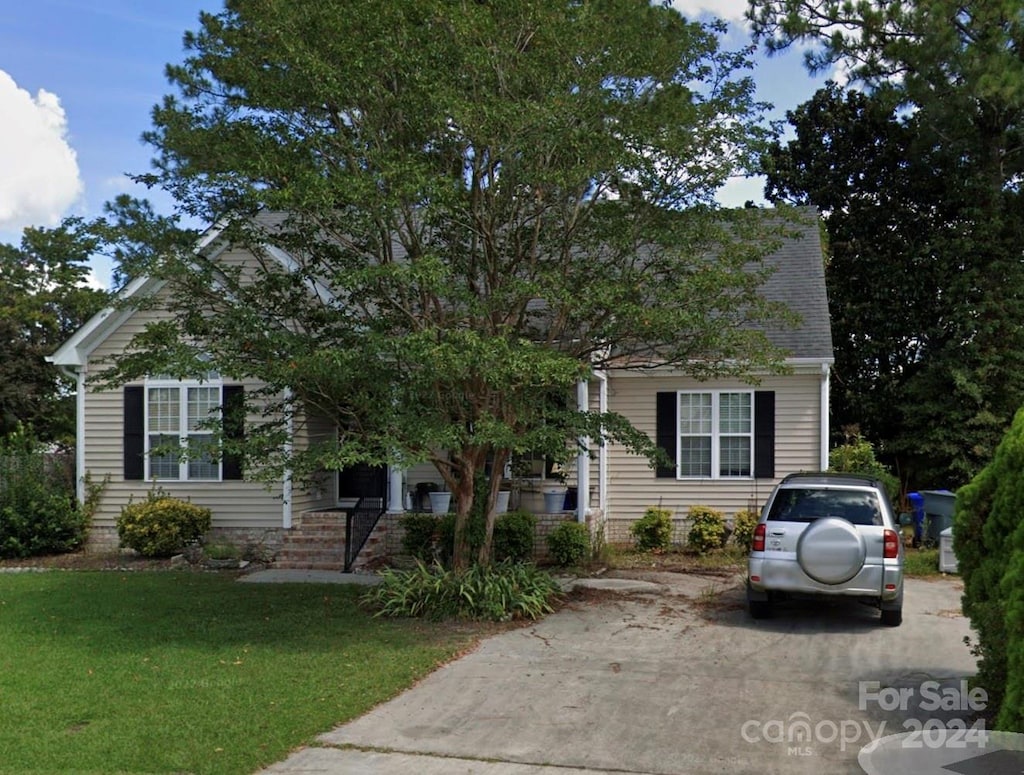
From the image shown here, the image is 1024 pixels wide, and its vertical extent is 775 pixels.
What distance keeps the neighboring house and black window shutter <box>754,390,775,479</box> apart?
0.06 feet

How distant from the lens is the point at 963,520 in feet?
21.9

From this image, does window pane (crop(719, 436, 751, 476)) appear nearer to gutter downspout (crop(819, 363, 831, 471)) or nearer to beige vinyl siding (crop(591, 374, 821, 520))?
beige vinyl siding (crop(591, 374, 821, 520))

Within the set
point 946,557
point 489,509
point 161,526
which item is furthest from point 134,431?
point 946,557

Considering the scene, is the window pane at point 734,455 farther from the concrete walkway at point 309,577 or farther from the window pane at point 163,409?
the window pane at point 163,409

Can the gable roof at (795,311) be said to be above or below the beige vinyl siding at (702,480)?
above

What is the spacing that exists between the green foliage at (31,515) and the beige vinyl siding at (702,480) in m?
9.30

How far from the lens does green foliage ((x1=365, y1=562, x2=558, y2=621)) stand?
10477 millimetres

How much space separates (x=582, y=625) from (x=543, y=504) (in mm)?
5604

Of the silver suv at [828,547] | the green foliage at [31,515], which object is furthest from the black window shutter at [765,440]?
the green foliage at [31,515]

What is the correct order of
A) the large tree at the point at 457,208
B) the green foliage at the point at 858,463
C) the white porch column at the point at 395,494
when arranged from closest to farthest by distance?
the large tree at the point at 457,208, the white porch column at the point at 395,494, the green foliage at the point at 858,463

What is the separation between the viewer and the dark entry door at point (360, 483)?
17.0 m

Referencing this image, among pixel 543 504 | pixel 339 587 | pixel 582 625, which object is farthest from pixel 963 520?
pixel 543 504

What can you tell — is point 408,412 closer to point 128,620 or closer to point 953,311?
point 128,620

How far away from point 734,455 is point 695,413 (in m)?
0.98
